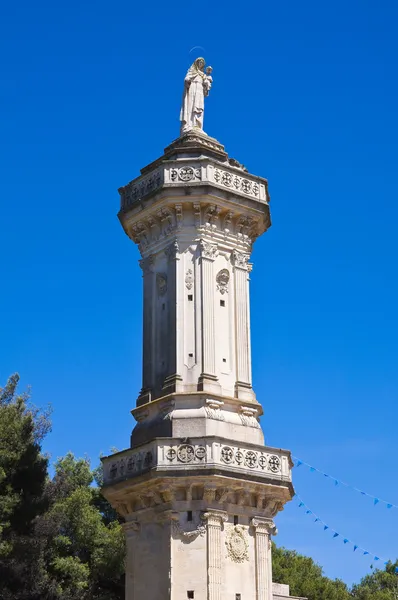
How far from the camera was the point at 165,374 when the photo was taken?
28.9 meters

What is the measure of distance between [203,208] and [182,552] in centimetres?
1055

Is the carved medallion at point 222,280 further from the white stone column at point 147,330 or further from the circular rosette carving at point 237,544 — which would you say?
the circular rosette carving at point 237,544

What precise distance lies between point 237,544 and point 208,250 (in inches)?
352

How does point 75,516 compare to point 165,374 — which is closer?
point 165,374

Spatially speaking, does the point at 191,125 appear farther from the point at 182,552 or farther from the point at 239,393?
the point at 182,552

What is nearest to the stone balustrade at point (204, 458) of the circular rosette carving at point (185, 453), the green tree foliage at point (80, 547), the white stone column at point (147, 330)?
the circular rosette carving at point (185, 453)

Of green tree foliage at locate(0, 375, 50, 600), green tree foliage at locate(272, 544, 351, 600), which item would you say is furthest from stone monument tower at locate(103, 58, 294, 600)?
green tree foliage at locate(272, 544, 351, 600)

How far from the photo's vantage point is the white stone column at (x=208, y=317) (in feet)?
92.3

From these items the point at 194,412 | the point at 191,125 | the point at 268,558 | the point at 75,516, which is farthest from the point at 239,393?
the point at 75,516

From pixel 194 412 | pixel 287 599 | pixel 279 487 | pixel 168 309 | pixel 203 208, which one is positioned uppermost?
pixel 203 208

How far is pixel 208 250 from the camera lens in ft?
97.2

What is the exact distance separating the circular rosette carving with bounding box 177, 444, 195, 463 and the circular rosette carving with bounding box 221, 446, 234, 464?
33.1 inches

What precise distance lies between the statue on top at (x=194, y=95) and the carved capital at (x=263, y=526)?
13.4 m

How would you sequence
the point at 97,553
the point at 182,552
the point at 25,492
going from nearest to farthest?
the point at 182,552
the point at 25,492
the point at 97,553
